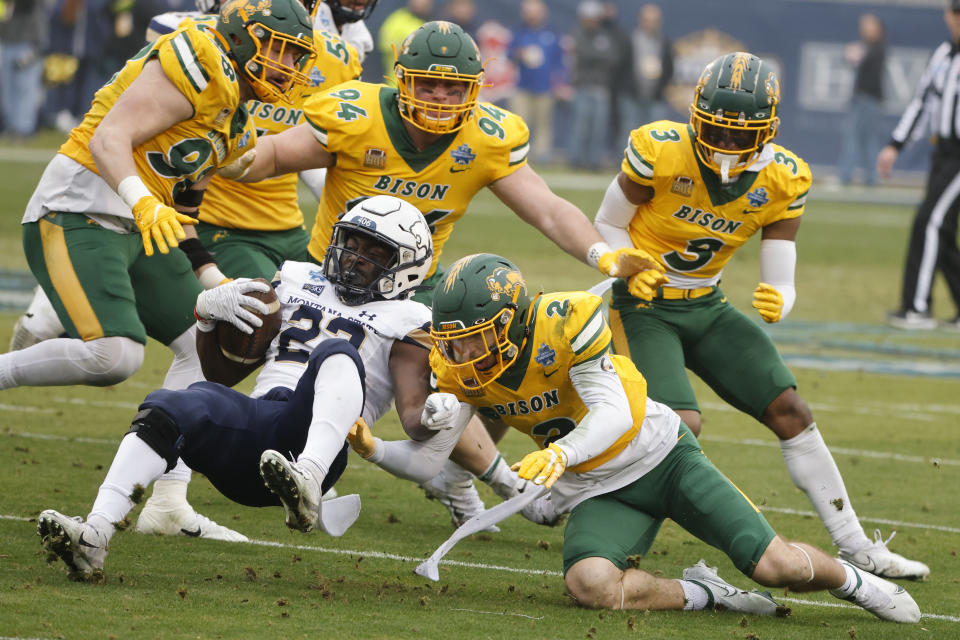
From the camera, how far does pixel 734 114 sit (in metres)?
5.14

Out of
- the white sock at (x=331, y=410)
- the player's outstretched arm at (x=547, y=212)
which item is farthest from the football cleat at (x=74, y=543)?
the player's outstretched arm at (x=547, y=212)

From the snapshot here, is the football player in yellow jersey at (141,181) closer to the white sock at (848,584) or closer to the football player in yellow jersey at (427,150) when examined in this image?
the football player in yellow jersey at (427,150)

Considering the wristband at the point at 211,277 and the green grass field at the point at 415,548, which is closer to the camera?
the green grass field at the point at 415,548

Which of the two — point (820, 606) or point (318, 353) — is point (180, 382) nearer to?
point (318, 353)

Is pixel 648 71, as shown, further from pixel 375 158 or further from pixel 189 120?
pixel 189 120

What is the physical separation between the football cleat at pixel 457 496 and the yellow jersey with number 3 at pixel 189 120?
145cm

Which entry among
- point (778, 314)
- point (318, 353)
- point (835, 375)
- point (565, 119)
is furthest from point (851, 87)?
point (318, 353)

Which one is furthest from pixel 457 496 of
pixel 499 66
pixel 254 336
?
pixel 499 66

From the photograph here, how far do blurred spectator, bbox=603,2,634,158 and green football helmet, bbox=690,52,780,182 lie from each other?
1490cm

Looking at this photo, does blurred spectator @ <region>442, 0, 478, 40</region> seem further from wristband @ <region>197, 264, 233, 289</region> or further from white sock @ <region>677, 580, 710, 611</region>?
white sock @ <region>677, 580, 710, 611</region>

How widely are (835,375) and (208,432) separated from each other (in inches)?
227

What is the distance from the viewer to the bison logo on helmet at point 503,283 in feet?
13.8

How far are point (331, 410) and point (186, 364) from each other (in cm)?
136

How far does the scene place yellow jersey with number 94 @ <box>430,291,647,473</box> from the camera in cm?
428
